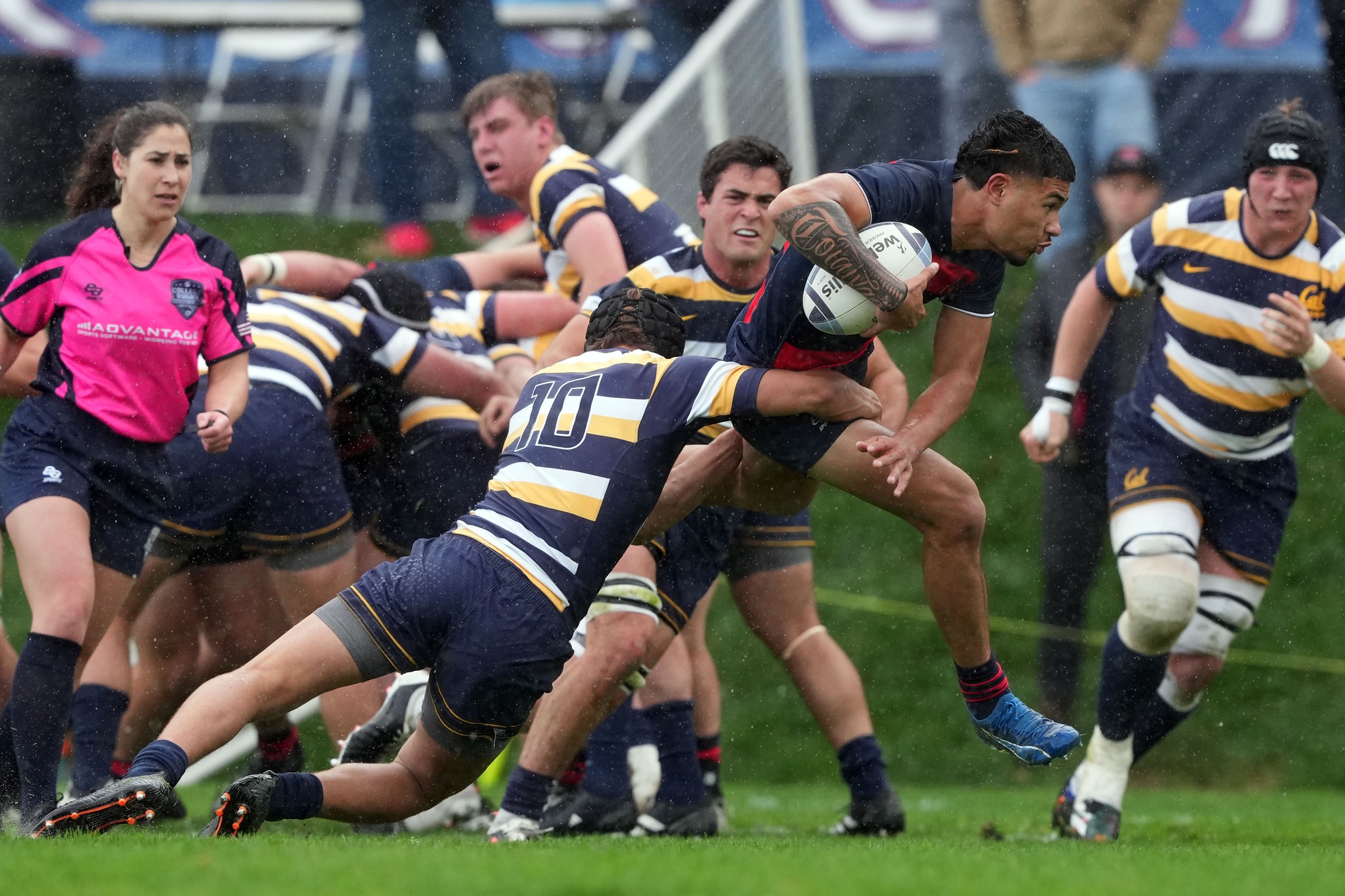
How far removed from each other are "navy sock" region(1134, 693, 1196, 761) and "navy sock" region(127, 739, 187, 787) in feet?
11.8

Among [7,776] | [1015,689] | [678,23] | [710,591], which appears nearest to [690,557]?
[710,591]

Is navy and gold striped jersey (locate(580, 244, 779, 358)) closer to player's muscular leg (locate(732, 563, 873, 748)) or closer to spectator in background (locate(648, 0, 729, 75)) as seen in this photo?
player's muscular leg (locate(732, 563, 873, 748))

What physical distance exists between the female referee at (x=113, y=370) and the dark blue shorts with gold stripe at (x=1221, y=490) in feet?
10.7

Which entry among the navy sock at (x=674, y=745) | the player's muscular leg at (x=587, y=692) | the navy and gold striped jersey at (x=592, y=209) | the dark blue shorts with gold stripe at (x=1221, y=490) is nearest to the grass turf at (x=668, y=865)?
the player's muscular leg at (x=587, y=692)

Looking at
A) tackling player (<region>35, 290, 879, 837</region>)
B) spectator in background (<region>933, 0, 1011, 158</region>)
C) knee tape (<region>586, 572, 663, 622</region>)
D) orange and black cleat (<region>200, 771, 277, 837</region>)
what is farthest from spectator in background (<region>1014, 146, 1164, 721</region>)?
orange and black cleat (<region>200, 771, 277, 837</region>)

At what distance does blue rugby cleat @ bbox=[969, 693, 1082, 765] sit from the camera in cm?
483

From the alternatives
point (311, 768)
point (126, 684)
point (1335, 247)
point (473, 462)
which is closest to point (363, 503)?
point (473, 462)

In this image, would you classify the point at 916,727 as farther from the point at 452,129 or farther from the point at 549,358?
the point at 452,129

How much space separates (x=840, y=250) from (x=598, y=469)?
2.92 feet

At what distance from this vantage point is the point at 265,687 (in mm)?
4285

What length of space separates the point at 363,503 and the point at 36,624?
6.36 feet

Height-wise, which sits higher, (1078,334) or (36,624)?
(1078,334)

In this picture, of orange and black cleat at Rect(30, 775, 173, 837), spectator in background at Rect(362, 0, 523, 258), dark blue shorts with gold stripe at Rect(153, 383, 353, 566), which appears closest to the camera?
orange and black cleat at Rect(30, 775, 173, 837)

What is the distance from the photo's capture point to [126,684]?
6.21 meters
